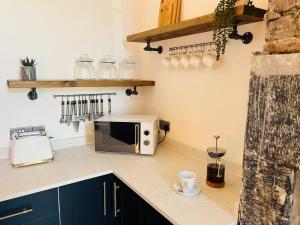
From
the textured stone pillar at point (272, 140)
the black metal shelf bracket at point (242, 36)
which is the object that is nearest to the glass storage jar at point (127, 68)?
the black metal shelf bracket at point (242, 36)

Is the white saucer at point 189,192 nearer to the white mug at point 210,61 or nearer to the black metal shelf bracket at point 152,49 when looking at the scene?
the white mug at point 210,61

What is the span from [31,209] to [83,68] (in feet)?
3.68

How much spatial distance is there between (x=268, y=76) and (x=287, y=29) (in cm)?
17

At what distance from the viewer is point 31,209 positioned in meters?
1.34

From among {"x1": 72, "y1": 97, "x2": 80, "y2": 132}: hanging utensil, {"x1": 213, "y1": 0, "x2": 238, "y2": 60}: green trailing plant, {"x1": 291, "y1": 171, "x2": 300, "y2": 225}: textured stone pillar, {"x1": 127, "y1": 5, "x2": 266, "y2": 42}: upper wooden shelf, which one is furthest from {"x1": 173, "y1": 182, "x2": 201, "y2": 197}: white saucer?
{"x1": 72, "y1": 97, "x2": 80, "y2": 132}: hanging utensil

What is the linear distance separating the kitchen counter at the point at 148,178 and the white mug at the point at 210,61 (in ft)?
2.26

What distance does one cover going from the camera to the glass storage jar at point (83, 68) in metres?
1.96

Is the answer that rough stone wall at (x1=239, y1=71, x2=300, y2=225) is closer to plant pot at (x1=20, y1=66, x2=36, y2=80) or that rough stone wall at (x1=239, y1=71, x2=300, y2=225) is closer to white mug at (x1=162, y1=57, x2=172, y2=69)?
white mug at (x1=162, y1=57, x2=172, y2=69)

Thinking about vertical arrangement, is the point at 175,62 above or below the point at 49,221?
above

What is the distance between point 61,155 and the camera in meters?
1.86

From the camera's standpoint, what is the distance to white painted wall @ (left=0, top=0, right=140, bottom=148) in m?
1.70

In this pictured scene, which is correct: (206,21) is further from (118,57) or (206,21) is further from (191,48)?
(118,57)

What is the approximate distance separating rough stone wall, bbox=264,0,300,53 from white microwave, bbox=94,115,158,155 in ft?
3.59

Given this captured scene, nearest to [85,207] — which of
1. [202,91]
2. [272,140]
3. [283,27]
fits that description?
[202,91]
